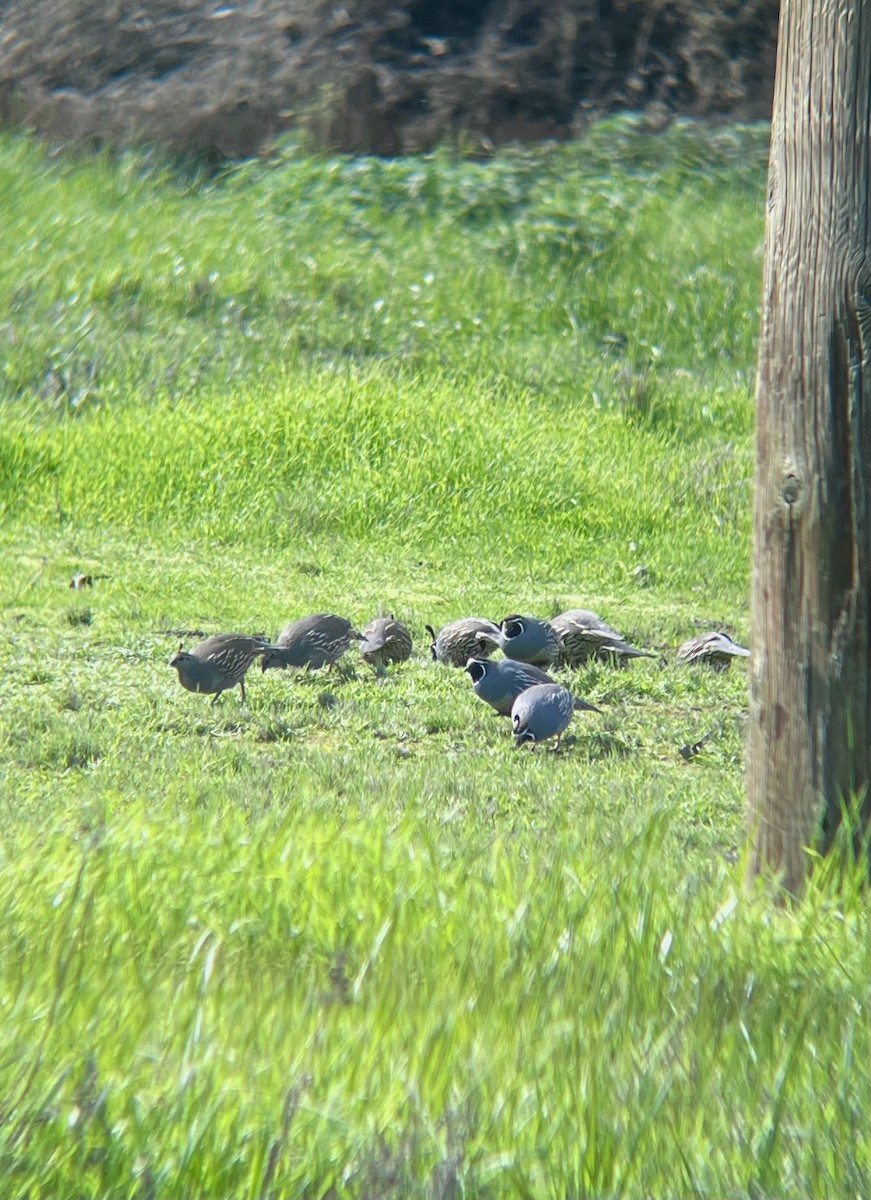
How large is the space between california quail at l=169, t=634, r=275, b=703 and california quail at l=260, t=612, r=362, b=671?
0.41 meters

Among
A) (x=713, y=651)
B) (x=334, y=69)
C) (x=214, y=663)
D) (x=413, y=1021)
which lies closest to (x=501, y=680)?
(x=214, y=663)

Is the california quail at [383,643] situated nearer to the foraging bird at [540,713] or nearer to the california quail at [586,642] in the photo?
the california quail at [586,642]

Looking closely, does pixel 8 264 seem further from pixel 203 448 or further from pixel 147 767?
pixel 147 767

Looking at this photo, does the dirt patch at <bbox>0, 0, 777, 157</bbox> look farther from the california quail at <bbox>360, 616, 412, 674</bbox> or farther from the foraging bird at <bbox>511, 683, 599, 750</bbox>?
the foraging bird at <bbox>511, 683, 599, 750</bbox>

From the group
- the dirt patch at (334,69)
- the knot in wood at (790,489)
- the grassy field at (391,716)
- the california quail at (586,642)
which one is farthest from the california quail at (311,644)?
the dirt patch at (334,69)

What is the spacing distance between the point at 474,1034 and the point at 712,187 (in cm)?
1368

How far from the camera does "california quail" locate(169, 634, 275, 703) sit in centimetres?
660

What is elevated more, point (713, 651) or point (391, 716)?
point (391, 716)

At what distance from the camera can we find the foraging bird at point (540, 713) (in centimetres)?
608

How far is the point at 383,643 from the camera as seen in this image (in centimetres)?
738

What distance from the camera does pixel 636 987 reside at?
3.28 meters

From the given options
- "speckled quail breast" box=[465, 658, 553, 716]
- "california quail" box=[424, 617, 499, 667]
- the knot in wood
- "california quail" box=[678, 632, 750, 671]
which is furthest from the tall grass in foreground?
"california quail" box=[678, 632, 750, 671]

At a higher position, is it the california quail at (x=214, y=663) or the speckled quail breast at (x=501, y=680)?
the california quail at (x=214, y=663)

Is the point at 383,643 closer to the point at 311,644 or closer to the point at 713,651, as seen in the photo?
the point at 311,644
